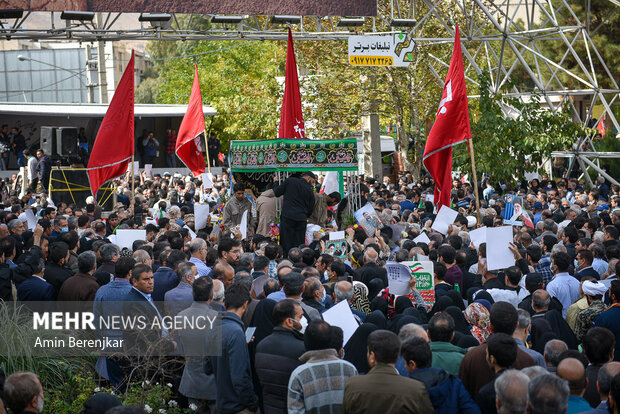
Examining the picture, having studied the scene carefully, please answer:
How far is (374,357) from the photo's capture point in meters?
5.36

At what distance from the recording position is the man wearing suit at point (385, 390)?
5.11m

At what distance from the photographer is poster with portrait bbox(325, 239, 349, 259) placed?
37.3 feet

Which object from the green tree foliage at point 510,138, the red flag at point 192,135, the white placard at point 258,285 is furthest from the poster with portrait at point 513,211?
the red flag at point 192,135

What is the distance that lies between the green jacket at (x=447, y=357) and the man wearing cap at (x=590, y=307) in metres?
2.12

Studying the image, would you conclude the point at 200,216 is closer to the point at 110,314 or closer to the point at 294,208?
the point at 294,208

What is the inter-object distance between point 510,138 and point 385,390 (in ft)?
55.5

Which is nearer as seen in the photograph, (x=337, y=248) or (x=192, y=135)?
(x=337, y=248)

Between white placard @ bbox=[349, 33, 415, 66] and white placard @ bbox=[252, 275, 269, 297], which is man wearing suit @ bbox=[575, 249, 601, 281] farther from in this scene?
white placard @ bbox=[349, 33, 415, 66]

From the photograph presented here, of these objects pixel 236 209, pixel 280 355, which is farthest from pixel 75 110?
pixel 280 355

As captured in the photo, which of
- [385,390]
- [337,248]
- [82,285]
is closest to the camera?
[385,390]

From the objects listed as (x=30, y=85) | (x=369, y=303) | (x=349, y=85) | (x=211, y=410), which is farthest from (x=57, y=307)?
(x=30, y=85)

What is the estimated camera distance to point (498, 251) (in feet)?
31.1

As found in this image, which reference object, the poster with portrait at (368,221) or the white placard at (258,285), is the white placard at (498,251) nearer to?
the white placard at (258,285)

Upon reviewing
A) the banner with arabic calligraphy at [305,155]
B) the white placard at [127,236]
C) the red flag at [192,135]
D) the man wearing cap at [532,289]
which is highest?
the red flag at [192,135]
